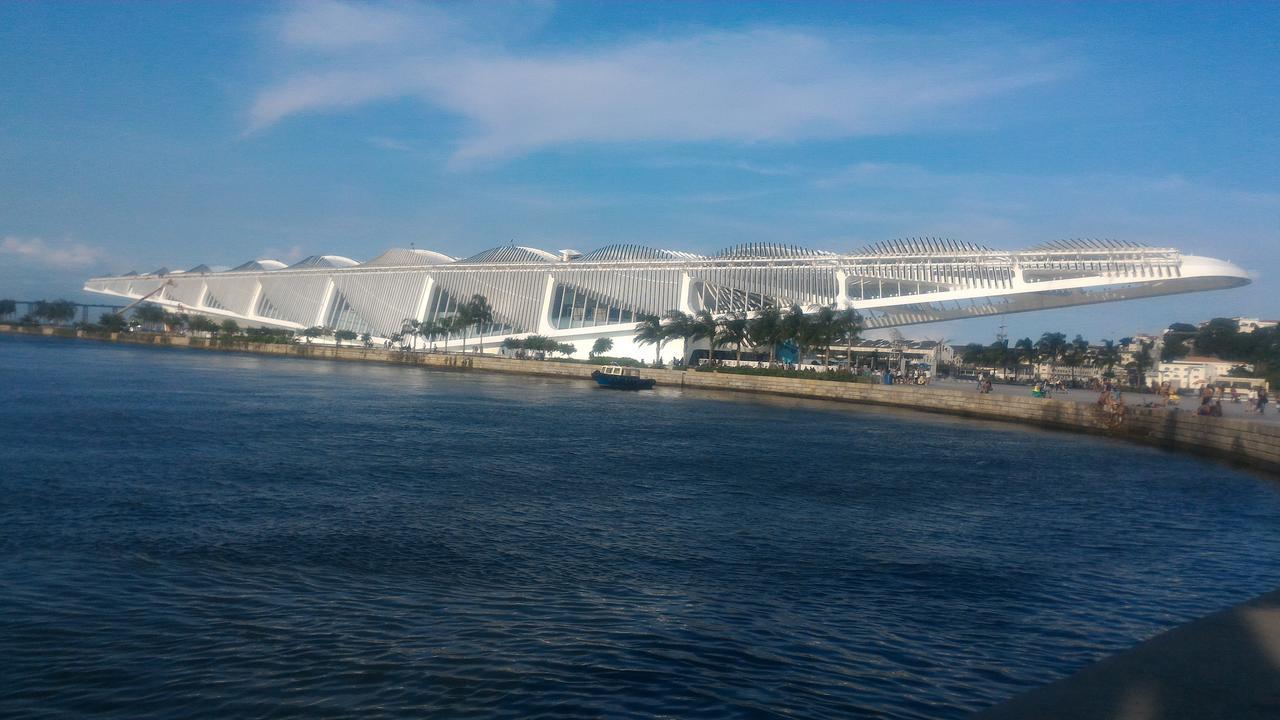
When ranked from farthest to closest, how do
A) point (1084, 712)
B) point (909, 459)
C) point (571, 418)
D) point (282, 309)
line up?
1. point (282, 309)
2. point (571, 418)
3. point (909, 459)
4. point (1084, 712)

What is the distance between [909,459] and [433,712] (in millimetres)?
17906

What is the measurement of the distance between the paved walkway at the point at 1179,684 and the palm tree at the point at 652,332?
6055cm

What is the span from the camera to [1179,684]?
5.11 m

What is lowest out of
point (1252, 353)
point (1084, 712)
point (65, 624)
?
point (65, 624)

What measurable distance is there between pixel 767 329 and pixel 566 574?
5192 cm

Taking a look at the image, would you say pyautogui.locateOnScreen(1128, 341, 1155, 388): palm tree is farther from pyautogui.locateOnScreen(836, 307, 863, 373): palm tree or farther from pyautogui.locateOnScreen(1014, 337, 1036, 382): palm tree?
pyautogui.locateOnScreen(836, 307, 863, 373): palm tree

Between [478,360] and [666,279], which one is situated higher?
[666,279]

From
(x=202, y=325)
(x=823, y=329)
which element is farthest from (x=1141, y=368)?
(x=202, y=325)

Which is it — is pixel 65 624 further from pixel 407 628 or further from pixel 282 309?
pixel 282 309

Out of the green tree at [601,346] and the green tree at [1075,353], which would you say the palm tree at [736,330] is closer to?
the green tree at [601,346]

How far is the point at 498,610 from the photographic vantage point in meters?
8.11

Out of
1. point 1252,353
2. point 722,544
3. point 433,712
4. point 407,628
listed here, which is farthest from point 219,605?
point 1252,353

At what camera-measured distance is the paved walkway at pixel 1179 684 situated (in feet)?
15.2

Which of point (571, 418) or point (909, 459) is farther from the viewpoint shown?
point (571, 418)
